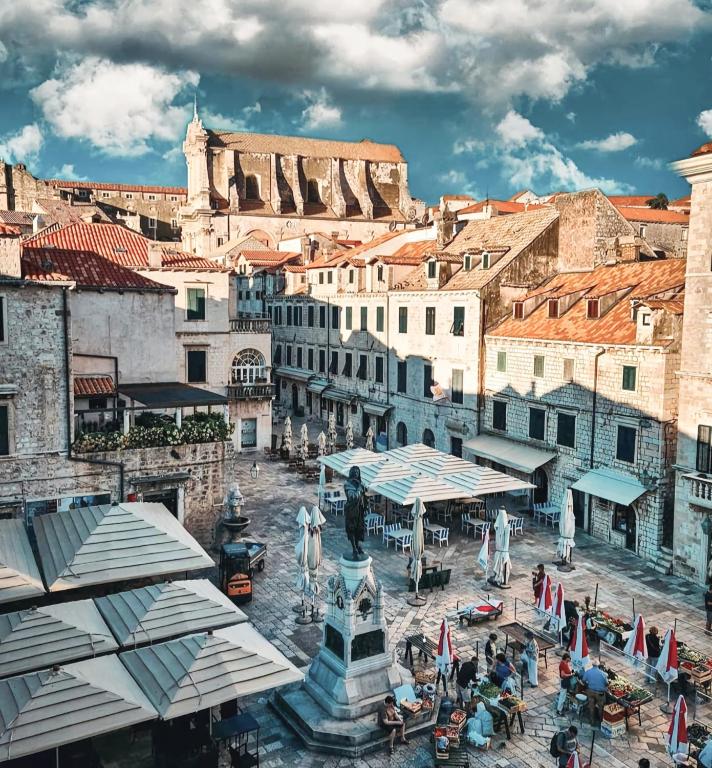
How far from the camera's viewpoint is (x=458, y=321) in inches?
1358

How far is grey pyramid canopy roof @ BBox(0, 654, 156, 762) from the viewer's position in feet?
32.0

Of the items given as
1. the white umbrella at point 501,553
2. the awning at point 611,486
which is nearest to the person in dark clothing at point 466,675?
the white umbrella at point 501,553

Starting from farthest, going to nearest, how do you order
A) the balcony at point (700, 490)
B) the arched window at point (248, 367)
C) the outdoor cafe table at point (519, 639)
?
the arched window at point (248, 367), the balcony at point (700, 490), the outdoor cafe table at point (519, 639)

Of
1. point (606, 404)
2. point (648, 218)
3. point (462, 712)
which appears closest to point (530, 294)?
point (606, 404)

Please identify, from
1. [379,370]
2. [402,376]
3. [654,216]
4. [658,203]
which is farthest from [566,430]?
[658,203]

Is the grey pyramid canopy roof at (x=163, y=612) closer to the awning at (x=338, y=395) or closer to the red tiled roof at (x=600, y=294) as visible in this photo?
the red tiled roof at (x=600, y=294)

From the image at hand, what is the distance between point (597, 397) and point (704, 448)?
5.01 metres

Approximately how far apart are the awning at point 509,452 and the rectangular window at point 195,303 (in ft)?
48.5

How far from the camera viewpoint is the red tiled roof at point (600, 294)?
86.8 ft

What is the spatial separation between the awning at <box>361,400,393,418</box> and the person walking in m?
25.6

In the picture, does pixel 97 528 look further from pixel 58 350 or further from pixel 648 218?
pixel 648 218

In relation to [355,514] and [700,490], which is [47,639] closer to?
[355,514]

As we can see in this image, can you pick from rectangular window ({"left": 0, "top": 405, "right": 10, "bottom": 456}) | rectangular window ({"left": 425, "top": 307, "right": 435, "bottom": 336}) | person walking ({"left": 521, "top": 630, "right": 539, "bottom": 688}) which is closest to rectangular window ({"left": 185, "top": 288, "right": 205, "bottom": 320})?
rectangular window ({"left": 425, "top": 307, "right": 435, "bottom": 336})

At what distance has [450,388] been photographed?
3503 cm
